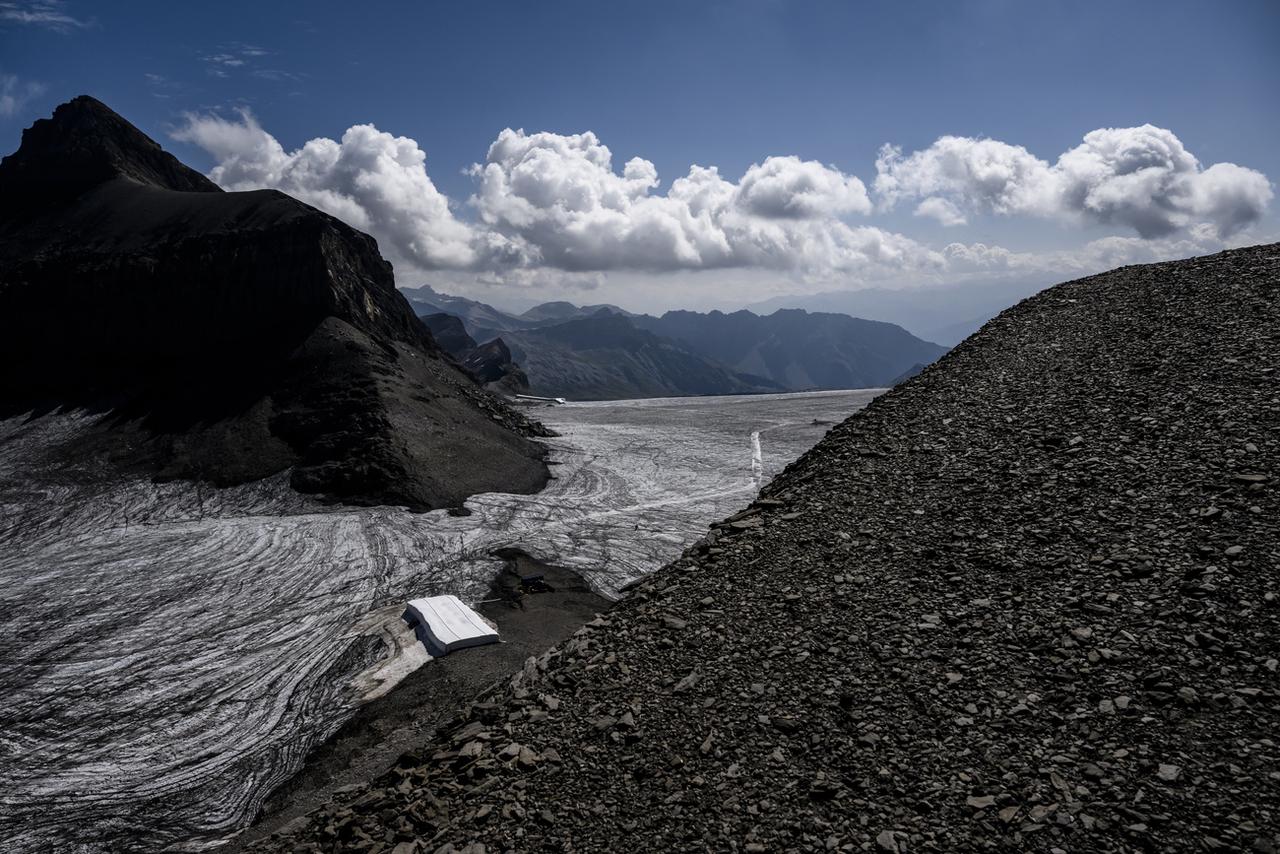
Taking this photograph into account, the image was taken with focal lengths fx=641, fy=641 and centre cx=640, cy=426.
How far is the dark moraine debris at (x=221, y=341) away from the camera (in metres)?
40.4

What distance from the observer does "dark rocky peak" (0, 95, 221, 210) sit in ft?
236

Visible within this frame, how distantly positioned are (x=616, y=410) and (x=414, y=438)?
51.3m

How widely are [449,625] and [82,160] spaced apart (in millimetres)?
86341

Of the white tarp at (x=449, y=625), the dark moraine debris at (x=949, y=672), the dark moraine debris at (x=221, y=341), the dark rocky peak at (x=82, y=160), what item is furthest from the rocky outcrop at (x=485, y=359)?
the dark moraine debris at (x=949, y=672)

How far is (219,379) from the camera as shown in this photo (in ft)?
158

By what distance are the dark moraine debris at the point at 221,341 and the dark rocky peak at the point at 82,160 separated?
0.24 m

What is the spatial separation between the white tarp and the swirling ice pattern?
35.0 inches

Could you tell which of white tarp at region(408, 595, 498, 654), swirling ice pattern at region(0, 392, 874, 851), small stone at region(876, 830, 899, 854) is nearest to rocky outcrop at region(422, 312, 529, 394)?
swirling ice pattern at region(0, 392, 874, 851)

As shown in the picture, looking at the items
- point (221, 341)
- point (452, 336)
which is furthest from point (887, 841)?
point (452, 336)

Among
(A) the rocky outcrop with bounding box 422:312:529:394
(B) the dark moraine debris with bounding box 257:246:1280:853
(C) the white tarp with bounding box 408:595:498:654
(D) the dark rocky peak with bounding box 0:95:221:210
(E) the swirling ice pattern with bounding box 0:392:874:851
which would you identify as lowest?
(E) the swirling ice pattern with bounding box 0:392:874:851

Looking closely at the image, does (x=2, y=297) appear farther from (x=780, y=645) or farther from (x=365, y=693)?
(x=780, y=645)

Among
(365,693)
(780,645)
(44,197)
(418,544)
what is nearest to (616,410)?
(418,544)

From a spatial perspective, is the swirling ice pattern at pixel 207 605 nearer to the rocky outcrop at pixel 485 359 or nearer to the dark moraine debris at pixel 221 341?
the dark moraine debris at pixel 221 341

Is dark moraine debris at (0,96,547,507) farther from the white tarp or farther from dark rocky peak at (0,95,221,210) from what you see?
the white tarp
